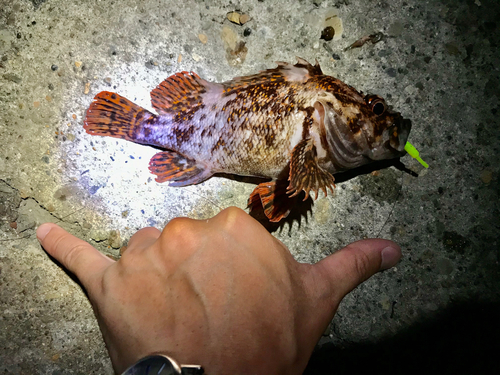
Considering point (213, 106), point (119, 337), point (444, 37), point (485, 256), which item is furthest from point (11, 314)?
point (444, 37)

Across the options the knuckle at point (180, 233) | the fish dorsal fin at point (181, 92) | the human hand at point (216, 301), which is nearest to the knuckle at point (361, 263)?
the human hand at point (216, 301)

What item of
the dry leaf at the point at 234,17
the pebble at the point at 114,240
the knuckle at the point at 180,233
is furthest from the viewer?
the dry leaf at the point at 234,17

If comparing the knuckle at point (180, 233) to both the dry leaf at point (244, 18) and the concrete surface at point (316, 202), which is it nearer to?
the concrete surface at point (316, 202)

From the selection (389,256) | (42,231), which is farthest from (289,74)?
(42,231)

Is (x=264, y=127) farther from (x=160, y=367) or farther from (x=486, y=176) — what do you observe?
(x=486, y=176)

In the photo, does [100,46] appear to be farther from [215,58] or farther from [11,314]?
[11,314]

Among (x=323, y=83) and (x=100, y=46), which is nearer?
(x=323, y=83)

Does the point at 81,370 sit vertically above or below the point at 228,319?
below
